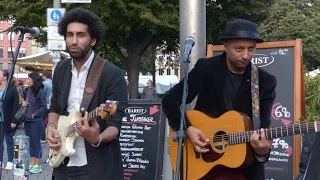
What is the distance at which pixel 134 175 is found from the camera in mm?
6324

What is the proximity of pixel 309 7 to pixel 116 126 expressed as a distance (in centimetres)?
4218

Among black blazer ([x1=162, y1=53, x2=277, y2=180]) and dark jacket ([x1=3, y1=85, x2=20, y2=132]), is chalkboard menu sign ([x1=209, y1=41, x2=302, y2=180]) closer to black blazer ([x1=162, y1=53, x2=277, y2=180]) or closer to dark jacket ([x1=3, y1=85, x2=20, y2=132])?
black blazer ([x1=162, y1=53, x2=277, y2=180])

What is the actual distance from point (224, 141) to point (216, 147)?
85 millimetres

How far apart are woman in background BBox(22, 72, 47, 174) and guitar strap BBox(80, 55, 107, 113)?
18.7ft

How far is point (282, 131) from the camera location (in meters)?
3.14

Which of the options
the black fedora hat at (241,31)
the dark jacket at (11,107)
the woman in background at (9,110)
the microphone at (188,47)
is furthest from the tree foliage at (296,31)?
the black fedora hat at (241,31)

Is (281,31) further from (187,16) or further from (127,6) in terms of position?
(187,16)

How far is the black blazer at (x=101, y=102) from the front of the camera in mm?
3102

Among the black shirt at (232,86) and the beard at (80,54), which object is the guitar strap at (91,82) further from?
the black shirt at (232,86)

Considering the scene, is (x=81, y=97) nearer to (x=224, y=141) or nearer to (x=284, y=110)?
(x=224, y=141)

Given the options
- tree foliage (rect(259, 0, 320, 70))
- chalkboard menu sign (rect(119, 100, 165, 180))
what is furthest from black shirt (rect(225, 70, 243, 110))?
tree foliage (rect(259, 0, 320, 70))

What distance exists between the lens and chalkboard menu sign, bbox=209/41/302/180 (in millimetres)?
5547

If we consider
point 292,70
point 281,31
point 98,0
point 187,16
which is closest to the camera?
point 187,16

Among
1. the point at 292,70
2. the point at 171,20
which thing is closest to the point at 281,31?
the point at 171,20
